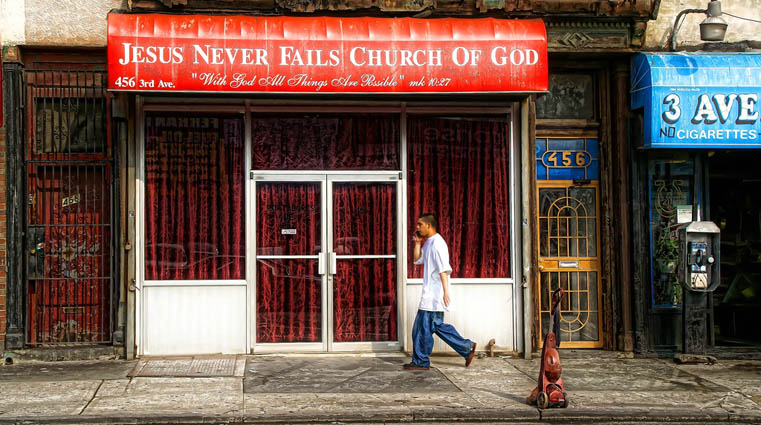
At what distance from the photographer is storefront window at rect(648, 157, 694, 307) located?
1077 centimetres

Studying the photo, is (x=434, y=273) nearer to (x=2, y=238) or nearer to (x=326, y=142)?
(x=326, y=142)

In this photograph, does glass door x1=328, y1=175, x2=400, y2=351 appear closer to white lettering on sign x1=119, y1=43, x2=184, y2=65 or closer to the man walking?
the man walking

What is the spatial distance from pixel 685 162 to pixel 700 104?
0.95 meters

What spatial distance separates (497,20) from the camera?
9.88 metres

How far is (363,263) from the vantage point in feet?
34.0

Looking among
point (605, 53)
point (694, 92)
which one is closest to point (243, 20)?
point (605, 53)

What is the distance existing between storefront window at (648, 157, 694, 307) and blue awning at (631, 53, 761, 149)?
0.71 meters

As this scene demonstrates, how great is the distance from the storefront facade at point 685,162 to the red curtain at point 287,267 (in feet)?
13.6

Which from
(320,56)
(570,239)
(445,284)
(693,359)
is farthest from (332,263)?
(693,359)

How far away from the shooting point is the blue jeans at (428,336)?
9.35 metres

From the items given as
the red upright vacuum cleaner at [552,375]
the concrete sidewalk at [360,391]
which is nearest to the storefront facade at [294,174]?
the concrete sidewalk at [360,391]

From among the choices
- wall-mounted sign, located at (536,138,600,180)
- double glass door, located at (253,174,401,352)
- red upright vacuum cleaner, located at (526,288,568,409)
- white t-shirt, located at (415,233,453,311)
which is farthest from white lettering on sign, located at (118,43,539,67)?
red upright vacuum cleaner, located at (526,288,568,409)

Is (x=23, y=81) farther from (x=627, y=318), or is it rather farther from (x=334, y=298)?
(x=627, y=318)

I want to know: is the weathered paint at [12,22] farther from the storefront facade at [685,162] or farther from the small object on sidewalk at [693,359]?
the small object on sidewalk at [693,359]
